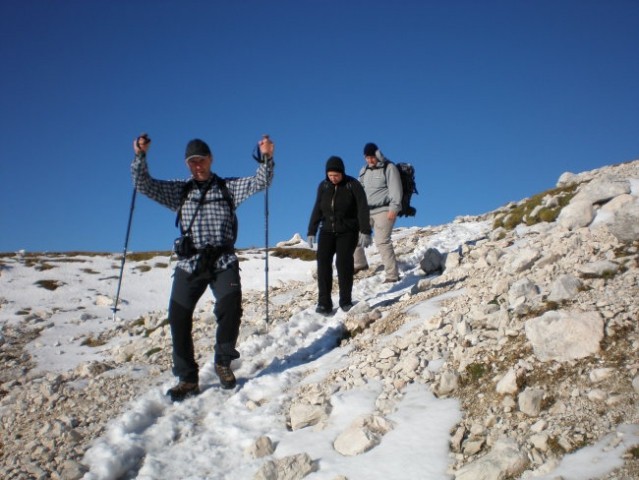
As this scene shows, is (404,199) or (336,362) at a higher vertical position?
(404,199)

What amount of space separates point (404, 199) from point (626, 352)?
7.49 metres

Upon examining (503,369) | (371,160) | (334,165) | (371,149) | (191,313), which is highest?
(371,149)

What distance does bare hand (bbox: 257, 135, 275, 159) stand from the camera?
6805 millimetres

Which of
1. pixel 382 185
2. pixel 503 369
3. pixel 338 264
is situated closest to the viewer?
pixel 503 369

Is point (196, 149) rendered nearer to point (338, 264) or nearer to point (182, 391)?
point (182, 391)

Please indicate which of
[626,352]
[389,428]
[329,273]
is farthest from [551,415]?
[329,273]

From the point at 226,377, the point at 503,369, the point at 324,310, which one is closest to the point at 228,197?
the point at 226,377

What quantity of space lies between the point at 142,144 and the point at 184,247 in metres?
1.36

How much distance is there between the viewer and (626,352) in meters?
4.34

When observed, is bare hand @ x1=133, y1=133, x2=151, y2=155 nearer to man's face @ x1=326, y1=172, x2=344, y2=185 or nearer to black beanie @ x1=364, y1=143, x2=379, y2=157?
man's face @ x1=326, y1=172, x2=344, y2=185

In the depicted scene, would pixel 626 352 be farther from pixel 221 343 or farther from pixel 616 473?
pixel 221 343

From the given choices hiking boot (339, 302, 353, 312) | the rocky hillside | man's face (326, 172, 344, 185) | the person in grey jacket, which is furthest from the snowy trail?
the person in grey jacket

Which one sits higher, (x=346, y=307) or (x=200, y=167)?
(x=200, y=167)

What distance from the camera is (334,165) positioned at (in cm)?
934
